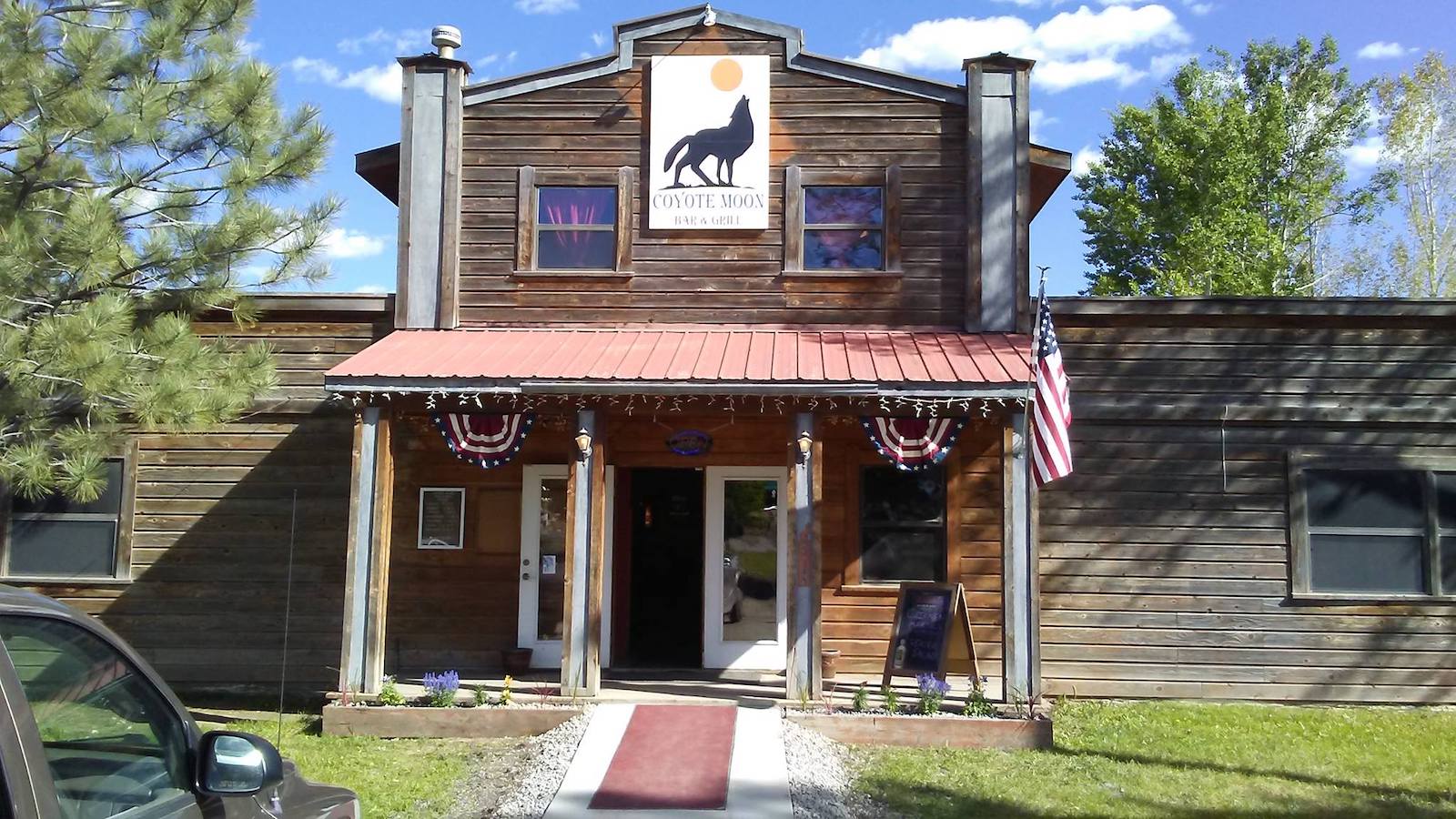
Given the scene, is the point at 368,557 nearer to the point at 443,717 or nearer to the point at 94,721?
the point at 443,717

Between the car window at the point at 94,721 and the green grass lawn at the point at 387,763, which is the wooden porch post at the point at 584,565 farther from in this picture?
the car window at the point at 94,721

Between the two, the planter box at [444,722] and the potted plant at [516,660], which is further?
the potted plant at [516,660]

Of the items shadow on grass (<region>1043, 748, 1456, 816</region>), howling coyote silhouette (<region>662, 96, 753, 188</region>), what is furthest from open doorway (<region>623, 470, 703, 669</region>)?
shadow on grass (<region>1043, 748, 1456, 816</region>)

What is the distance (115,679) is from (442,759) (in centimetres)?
612

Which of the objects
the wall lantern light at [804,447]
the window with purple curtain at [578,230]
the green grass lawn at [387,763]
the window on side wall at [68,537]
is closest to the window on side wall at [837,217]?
the window with purple curtain at [578,230]

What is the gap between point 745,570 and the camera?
1178 cm

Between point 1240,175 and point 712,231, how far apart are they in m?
23.1

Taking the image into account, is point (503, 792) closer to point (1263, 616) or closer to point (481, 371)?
point (481, 371)

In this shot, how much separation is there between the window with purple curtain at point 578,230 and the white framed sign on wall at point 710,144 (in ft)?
1.52

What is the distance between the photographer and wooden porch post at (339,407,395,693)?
9648 millimetres

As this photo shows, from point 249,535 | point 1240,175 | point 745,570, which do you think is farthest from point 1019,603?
point 1240,175

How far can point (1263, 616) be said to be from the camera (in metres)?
11.1

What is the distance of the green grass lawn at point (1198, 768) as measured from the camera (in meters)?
7.72

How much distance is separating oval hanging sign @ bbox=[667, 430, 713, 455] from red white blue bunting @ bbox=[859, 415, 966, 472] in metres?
2.18
